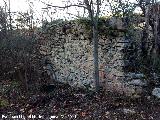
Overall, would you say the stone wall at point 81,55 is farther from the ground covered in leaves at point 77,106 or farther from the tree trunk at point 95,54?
the ground covered in leaves at point 77,106

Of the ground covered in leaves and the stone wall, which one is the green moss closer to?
the ground covered in leaves

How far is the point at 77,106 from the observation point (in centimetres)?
680

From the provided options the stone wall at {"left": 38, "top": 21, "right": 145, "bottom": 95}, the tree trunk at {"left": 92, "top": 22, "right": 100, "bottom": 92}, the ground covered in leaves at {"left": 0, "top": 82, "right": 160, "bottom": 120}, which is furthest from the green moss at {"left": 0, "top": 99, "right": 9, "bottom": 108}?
the tree trunk at {"left": 92, "top": 22, "right": 100, "bottom": 92}

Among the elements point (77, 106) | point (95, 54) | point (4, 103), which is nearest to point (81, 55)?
point (95, 54)

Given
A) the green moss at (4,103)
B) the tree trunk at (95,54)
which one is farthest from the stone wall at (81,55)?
the green moss at (4,103)

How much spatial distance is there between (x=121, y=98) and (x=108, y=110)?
27.4 inches

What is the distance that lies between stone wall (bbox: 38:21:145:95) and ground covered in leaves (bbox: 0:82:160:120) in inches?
12.6

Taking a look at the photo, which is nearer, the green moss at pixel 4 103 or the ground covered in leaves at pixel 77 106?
the ground covered in leaves at pixel 77 106

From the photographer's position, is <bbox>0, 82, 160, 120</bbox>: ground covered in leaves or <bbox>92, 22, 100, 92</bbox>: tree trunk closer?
<bbox>0, 82, 160, 120</bbox>: ground covered in leaves

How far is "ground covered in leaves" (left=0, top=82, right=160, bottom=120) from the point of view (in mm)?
6148

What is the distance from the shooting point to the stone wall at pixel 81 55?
7320mm

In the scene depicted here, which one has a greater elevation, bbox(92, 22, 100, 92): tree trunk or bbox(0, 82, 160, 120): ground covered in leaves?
bbox(92, 22, 100, 92): tree trunk

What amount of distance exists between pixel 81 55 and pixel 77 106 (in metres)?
1.75

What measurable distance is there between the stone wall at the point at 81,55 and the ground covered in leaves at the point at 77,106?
320 mm
